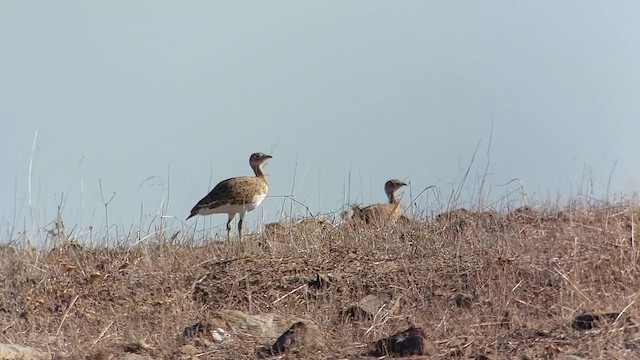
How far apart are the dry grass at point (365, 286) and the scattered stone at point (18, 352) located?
15 centimetres

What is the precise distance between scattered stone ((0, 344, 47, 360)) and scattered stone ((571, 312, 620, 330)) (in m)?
2.95

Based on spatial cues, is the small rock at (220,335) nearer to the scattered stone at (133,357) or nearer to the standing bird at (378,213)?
the scattered stone at (133,357)

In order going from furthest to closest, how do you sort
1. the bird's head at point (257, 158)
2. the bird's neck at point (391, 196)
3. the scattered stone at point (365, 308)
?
1. the bird's head at point (257, 158)
2. the bird's neck at point (391, 196)
3. the scattered stone at point (365, 308)

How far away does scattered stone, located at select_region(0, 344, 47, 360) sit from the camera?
17.6 ft

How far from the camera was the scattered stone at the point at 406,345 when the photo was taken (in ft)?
17.4

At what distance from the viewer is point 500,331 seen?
572 cm

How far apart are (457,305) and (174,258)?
99.7 inches

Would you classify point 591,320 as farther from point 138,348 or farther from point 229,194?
point 229,194

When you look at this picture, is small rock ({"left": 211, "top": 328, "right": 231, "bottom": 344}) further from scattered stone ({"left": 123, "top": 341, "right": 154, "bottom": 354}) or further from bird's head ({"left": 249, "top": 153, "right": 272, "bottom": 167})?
bird's head ({"left": 249, "top": 153, "right": 272, "bottom": 167})

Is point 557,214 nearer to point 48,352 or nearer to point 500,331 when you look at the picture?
point 500,331

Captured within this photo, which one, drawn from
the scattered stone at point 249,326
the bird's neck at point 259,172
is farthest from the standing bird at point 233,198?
the scattered stone at point 249,326

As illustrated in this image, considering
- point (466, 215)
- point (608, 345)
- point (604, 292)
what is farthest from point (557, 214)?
point (608, 345)

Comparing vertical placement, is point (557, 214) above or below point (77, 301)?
above

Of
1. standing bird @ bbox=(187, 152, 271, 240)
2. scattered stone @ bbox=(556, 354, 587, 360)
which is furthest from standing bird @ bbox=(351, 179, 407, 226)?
scattered stone @ bbox=(556, 354, 587, 360)
